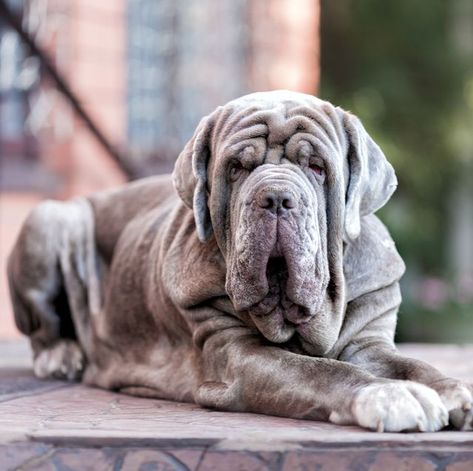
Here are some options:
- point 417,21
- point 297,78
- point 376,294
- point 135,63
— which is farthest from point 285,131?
point 417,21

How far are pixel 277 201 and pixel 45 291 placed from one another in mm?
2003

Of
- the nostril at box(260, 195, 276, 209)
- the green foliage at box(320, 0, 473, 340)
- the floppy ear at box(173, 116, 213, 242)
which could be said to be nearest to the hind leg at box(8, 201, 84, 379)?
the floppy ear at box(173, 116, 213, 242)

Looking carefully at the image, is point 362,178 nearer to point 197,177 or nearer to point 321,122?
point 321,122

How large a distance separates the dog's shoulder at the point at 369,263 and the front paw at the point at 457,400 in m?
0.61

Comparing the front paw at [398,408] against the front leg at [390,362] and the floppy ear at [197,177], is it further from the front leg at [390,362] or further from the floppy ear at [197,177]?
the floppy ear at [197,177]

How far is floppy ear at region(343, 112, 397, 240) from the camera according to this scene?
385 centimetres

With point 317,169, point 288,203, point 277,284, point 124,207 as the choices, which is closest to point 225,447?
point 277,284

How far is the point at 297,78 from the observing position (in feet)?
46.0

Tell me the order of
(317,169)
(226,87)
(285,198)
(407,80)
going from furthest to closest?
(407,80)
(226,87)
(317,169)
(285,198)

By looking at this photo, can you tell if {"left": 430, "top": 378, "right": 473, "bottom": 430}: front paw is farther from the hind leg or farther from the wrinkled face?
the hind leg

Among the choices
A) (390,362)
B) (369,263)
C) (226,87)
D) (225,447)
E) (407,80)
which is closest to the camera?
(225,447)

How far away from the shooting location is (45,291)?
5211mm

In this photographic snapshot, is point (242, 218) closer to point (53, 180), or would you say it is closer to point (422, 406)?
point (422, 406)

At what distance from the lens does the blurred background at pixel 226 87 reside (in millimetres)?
9461
